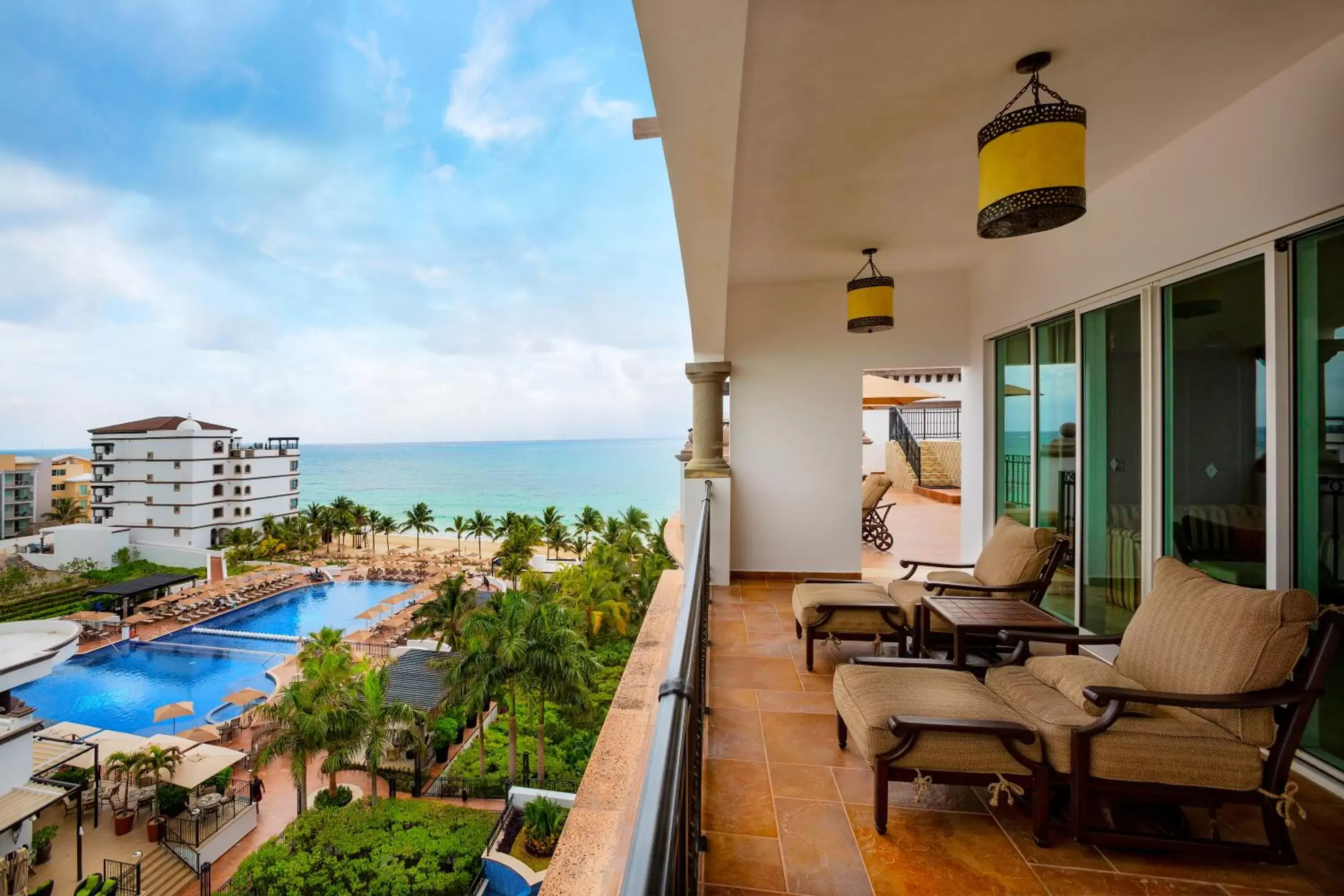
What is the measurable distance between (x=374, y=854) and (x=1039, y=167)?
12.8 metres

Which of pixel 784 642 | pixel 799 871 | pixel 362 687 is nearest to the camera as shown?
pixel 799 871

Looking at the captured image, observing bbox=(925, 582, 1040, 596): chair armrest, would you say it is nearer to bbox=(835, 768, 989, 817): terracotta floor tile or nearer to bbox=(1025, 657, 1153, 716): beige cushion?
bbox=(1025, 657, 1153, 716): beige cushion

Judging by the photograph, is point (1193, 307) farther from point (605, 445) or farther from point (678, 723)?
point (605, 445)

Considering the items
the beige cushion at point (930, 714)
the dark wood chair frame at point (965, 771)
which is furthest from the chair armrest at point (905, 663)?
the dark wood chair frame at point (965, 771)

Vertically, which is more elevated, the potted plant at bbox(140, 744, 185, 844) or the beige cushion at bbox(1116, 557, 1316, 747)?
the beige cushion at bbox(1116, 557, 1316, 747)

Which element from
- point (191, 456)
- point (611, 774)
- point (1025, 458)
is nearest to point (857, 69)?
point (611, 774)

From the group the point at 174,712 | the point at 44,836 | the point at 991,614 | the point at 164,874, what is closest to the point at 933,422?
the point at 991,614

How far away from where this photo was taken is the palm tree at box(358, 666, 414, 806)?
435 inches

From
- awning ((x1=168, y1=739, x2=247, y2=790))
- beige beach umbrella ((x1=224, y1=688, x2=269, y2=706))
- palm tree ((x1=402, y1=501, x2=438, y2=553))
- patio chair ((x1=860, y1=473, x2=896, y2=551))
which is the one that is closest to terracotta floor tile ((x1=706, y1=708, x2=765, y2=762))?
patio chair ((x1=860, y1=473, x2=896, y2=551))

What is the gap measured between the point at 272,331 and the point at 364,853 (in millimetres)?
67531

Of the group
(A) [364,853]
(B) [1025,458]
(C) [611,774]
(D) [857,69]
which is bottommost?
(A) [364,853]

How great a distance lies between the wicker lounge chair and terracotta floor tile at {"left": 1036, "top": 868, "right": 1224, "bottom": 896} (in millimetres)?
90

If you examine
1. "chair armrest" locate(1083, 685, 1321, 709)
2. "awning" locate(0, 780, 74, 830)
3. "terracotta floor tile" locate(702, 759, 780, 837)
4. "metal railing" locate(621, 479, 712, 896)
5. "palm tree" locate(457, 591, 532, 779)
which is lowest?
"awning" locate(0, 780, 74, 830)

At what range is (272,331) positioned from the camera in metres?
61.7
